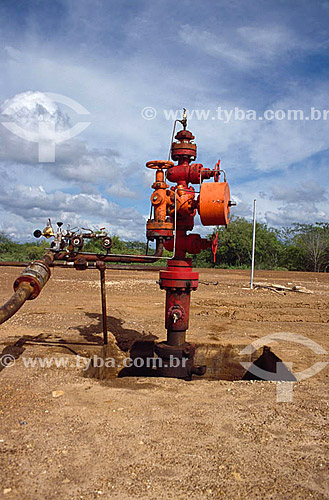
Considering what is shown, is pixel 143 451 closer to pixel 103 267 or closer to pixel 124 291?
pixel 103 267

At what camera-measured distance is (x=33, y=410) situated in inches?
124

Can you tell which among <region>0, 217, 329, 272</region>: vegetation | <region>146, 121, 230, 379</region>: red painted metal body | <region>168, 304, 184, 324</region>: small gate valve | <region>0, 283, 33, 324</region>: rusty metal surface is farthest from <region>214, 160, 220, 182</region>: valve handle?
<region>0, 217, 329, 272</region>: vegetation

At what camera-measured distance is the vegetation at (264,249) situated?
29.9 metres

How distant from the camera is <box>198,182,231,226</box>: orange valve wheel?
165 inches

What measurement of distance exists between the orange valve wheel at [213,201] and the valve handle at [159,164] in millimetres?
645

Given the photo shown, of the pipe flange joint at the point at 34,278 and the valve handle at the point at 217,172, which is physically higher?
the valve handle at the point at 217,172

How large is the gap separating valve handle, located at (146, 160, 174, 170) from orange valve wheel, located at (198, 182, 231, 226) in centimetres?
64

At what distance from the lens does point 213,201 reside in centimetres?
420

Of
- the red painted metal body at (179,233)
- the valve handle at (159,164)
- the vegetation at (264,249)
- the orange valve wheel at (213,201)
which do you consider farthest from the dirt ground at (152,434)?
the vegetation at (264,249)

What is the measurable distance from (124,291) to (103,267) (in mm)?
6428

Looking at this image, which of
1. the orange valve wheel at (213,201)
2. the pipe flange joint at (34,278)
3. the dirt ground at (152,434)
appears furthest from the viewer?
the orange valve wheel at (213,201)

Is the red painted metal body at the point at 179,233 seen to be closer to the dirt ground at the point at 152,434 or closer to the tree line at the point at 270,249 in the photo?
the dirt ground at the point at 152,434

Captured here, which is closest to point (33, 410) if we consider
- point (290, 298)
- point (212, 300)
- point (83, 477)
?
point (83, 477)

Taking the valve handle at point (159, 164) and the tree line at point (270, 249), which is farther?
the tree line at point (270, 249)
